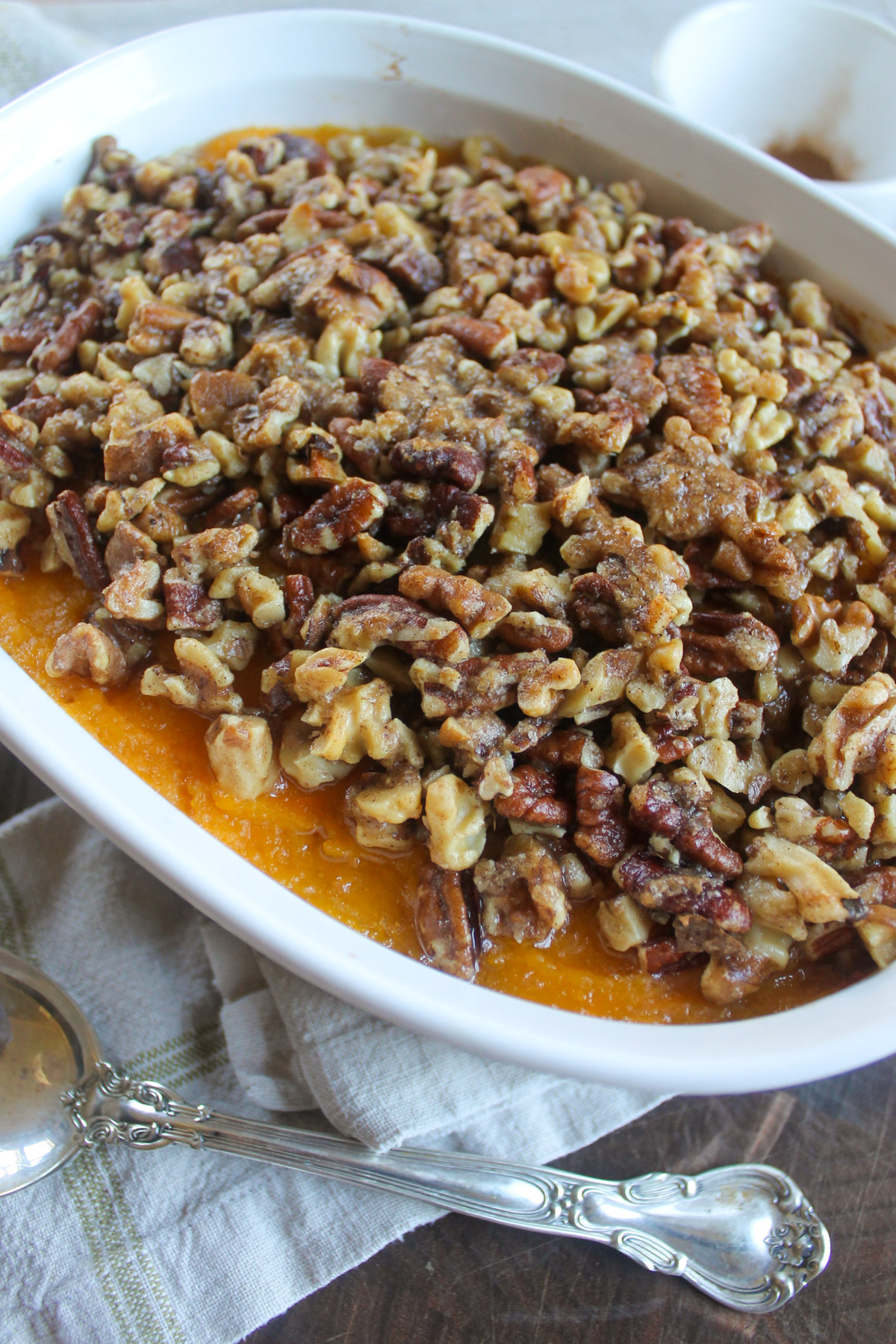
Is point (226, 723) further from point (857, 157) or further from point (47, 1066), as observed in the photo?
point (857, 157)

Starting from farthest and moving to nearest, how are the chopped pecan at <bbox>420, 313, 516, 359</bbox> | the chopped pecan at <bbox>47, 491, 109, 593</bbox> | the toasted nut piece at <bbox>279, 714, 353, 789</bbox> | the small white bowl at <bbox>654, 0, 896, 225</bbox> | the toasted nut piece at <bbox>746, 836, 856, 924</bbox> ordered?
the small white bowl at <bbox>654, 0, 896, 225</bbox>
the chopped pecan at <bbox>420, 313, 516, 359</bbox>
the chopped pecan at <bbox>47, 491, 109, 593</bbox>
the toasted nut piece at <bbox>279, 714, 353, 789</bbox>
the toasted nut piece at <bbox>746, 836, 856, 924</bbox>

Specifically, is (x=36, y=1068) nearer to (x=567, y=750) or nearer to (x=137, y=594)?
(x=137, y=594)

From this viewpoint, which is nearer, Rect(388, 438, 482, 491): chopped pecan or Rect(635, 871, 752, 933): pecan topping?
Rect(635, 871, 752, 933): pecan topping

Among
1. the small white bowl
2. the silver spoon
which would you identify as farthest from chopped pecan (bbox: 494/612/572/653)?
the small white bowl

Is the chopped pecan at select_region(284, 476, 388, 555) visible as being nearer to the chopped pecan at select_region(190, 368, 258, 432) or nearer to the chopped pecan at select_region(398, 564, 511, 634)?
the chopped pecan at select_region(398, 564, 511, 634)

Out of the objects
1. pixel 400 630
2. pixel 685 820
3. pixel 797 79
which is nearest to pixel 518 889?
pixel 685 820

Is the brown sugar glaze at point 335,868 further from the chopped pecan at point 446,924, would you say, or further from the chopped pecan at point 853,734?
the chopped pecan at point 853,734
